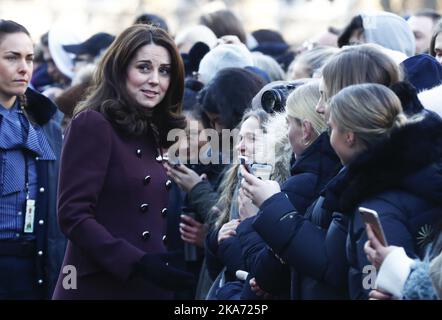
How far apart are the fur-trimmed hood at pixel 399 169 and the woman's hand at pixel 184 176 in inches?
102

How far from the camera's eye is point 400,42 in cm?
747

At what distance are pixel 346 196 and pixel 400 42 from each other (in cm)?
302

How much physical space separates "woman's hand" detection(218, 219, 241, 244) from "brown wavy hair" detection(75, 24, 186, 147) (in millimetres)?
575

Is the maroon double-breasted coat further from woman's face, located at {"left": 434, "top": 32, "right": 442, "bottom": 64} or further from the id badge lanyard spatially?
woman's face, located at {"left": 434, "top": 32, "right": 442, "bottom": 64}

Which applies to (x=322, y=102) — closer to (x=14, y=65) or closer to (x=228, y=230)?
(x=228, y=230)

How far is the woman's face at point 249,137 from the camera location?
244 inches

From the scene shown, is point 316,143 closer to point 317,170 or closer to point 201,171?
point 317,170

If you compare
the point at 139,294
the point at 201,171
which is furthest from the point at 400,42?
the point at 139,294

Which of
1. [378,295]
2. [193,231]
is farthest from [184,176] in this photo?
[378,295]

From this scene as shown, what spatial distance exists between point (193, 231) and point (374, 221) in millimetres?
3009

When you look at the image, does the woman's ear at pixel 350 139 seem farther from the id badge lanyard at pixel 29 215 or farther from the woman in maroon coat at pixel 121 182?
the id badge lanyard at pixel 29 215

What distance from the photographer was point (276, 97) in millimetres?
6184

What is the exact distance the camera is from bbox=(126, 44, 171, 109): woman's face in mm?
5785

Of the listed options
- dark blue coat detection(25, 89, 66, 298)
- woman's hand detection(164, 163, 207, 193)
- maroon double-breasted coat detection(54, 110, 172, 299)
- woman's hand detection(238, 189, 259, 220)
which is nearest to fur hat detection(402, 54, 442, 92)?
woman's hand detection(238, 189, 259, 220)
